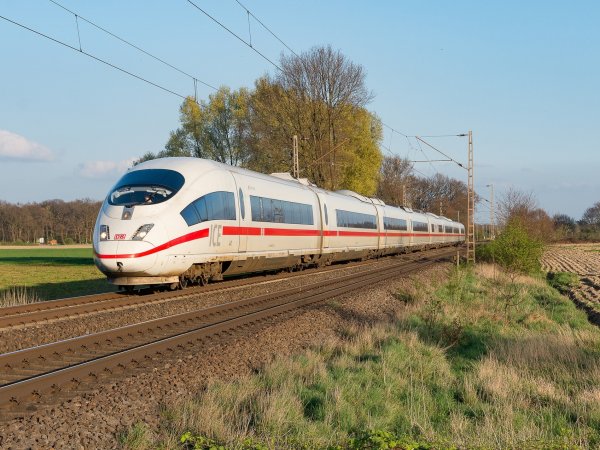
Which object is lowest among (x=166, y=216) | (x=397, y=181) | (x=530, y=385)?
(x=530, y=385)

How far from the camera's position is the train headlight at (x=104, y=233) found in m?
14.7

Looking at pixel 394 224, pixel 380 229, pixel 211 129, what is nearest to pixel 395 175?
pixel 211 129

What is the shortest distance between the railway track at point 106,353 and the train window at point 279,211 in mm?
5262

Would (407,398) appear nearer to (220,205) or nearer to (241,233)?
(220,205)

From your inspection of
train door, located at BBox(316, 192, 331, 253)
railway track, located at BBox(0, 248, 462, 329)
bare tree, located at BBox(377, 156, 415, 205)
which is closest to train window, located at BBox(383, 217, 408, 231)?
train door, located at BBox(316, 192, 331, 253)

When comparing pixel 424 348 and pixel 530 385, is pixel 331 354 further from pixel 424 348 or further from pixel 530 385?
pixel 530 385

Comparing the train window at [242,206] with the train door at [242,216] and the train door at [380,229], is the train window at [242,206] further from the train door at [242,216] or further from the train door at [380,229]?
the train door at [380,229]

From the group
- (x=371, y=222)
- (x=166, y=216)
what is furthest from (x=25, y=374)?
(x=371, y=222)

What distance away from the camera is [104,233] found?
48.7 feet

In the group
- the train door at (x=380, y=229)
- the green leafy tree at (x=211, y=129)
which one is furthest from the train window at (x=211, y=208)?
the green leafy tree at (x=211, y=129)

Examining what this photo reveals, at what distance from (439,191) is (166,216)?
112 m

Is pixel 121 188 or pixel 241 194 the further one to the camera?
pixel 241 194

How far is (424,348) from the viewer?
36.0ft

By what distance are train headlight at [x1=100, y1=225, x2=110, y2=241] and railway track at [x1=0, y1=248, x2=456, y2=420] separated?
120 inches
